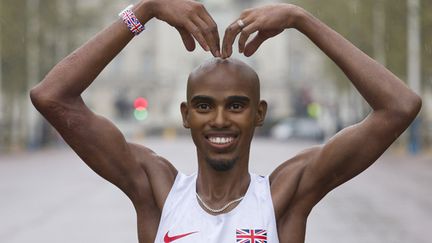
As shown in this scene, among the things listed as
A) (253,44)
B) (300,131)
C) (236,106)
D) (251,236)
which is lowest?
(300,131)

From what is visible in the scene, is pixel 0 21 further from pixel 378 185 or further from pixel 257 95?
pixel 257 95

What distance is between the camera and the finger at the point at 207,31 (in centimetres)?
335

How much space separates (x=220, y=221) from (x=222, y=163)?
0.75 ft

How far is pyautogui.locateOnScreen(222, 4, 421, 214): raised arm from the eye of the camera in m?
3.51

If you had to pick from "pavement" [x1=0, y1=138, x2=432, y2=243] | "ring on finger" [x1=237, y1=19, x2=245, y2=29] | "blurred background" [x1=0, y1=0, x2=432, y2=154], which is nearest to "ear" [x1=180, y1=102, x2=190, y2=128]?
"ring on finger" [x1=237, y1=19, x2=245, y2=29]

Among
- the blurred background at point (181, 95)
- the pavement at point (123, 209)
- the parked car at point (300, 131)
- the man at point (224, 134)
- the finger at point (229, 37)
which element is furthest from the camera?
the parked car at point (300, 131)

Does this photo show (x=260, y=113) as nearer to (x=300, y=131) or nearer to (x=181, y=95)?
(x=300, y=131)

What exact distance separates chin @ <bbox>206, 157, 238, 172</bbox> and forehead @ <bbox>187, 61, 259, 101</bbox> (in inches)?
10.1

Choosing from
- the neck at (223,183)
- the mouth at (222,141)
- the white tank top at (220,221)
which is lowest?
the white tank top at (220,221)

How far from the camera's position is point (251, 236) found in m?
3.42

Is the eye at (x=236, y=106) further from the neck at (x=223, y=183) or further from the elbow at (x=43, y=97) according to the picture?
the elbow at (x=43, y=97)

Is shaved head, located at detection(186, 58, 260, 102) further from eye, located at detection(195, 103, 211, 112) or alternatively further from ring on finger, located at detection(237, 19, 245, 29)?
ring on finger, located at detection(237, 19, 245, 29)

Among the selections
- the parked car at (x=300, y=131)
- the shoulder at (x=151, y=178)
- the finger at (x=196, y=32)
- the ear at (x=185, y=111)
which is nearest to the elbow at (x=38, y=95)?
the shoulder at (x=151, y=178)

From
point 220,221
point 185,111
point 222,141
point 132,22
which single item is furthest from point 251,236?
point 132,22
